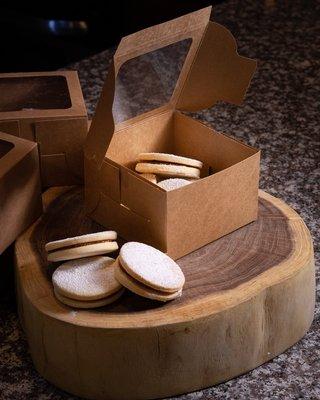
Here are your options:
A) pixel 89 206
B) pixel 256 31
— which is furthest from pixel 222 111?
pixel 89 206

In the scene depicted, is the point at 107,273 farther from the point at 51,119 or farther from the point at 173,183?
the point at 51,119

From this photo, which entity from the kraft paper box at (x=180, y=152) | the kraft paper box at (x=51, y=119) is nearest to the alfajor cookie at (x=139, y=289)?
the kraft paper box at (x=180, y=152)

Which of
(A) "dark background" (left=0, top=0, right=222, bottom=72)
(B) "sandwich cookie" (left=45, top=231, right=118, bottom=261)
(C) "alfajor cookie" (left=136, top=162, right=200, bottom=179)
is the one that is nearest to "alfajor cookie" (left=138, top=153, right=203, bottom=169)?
(C) "alfajor cookie" (left=136, top=162, right=200, bottom=179)

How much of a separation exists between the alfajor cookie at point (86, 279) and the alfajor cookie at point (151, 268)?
4 centimetres

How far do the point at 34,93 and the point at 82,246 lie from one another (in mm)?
456

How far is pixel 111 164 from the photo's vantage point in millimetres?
1317

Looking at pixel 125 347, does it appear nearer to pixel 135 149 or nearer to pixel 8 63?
pixel 135 149

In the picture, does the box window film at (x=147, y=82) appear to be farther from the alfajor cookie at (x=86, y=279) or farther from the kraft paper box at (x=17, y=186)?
the alfajor cookie at (x=86, y=279)

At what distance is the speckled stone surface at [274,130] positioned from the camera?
1.22 metres

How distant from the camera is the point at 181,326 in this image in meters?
1.16

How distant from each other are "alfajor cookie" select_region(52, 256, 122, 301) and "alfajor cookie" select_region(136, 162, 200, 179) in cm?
21

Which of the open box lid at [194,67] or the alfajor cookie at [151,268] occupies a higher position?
the open box lid at [194,67]

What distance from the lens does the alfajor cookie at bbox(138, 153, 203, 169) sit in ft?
4.63

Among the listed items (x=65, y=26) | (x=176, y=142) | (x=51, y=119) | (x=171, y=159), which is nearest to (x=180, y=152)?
(x=176, y=142)
